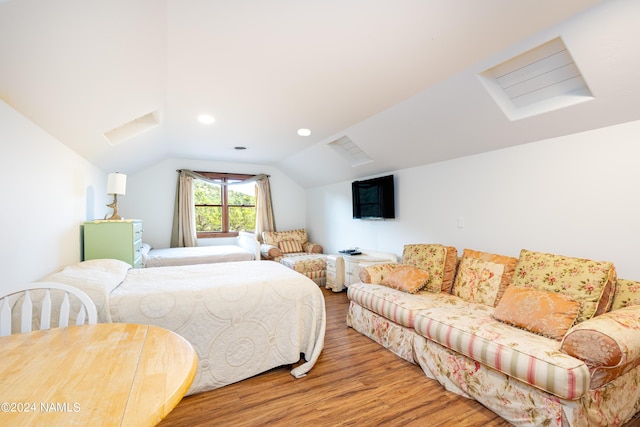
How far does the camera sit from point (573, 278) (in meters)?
2.09

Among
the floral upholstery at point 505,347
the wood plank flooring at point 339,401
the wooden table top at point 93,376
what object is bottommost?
the wood plank flooring at point 339,401

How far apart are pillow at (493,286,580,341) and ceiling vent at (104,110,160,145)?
3.73 meters

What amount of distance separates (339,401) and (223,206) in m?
4.85

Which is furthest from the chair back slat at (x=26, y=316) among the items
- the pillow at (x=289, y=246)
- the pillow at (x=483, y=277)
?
the pillow at (x=289, y=246)

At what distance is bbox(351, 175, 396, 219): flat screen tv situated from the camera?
4145 millimetres

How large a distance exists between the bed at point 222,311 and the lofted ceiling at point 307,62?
129cm

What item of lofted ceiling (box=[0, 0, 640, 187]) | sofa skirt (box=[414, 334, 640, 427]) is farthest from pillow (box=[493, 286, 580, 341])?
lofted ceiling (box=[0, 0, 640, 187])

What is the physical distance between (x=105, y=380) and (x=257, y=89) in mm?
2384

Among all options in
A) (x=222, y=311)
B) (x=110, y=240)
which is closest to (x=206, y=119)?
(x=110, y=240)

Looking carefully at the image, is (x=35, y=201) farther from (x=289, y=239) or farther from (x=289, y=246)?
(x=289, y=239)

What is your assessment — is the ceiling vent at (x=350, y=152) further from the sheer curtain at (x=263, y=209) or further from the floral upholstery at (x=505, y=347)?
the floral upholstery at (x=505, y=347)

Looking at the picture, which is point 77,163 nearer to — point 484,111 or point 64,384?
point 64,384

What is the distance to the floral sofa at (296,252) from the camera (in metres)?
4.99

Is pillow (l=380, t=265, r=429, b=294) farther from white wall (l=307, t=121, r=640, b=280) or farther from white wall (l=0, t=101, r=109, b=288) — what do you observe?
white wall (l=0, t=101, r=109, b=288)
